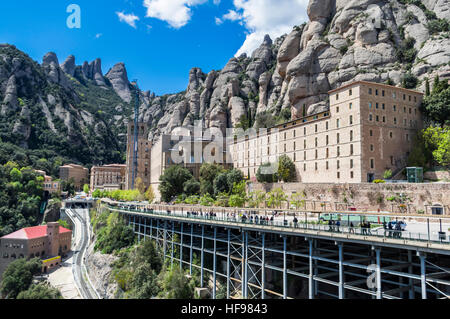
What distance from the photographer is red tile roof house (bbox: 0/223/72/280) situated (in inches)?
2186

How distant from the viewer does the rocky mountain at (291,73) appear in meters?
62.0

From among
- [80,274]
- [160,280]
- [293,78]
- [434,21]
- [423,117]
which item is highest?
[434,21]

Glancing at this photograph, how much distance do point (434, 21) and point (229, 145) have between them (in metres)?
51.2

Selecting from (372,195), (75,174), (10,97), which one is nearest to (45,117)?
(10,97)

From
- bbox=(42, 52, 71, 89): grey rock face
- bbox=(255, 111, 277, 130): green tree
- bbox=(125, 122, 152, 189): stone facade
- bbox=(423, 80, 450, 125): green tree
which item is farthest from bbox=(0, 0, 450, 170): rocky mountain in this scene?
bbox=(42, 52, 71, 89): grey rock face

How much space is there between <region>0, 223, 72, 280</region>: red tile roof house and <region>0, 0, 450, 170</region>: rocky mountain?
5469 centimetres

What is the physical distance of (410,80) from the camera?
182 ft

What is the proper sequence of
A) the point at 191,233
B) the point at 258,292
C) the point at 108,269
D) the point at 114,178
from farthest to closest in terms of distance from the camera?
1. the point at 114,178
2. the point at 108,269
3. the point at 191,233
4. the point at 258,292

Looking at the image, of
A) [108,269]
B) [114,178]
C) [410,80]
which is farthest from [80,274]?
[114,178]

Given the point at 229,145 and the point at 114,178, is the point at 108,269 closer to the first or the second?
the point at 229,145

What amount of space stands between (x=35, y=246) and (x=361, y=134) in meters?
57.2

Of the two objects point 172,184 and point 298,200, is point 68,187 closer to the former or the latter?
point 172,184

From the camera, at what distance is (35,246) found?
57.0 meters

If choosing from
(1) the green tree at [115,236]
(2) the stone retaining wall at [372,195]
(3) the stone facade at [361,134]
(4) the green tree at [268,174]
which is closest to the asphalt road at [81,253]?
(1) the green tree at [115,236]
